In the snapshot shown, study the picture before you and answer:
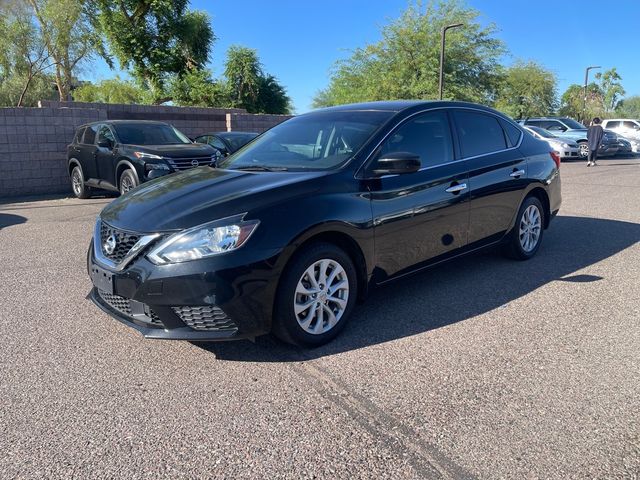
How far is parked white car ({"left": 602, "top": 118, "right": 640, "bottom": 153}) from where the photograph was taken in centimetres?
2584

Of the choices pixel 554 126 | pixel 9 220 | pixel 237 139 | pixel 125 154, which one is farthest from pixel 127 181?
pixel 554 126

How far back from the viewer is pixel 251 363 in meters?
3.36

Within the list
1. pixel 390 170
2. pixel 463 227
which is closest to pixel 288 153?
pixel 390 170

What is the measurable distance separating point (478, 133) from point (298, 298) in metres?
2.75

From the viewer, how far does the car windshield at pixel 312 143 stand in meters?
4.04

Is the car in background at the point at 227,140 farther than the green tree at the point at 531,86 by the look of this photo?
No

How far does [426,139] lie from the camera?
4445mm

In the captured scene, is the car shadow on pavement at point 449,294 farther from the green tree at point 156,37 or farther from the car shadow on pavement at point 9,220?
the green tree at point 156,37

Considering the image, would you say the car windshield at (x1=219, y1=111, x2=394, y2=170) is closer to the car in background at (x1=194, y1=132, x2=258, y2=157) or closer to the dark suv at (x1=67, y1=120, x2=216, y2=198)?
the dark suv at (x1=67, y1=120, x2=216, y2=198)

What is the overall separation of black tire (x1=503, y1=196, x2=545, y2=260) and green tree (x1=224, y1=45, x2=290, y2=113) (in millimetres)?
26629

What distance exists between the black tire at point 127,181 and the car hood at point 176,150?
0.47 m

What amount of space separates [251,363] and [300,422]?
75 cm

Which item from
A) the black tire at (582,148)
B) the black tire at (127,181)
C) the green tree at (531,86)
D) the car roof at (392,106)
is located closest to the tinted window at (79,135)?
the black tire at (127,181)

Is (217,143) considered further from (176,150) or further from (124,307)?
(124,307)
